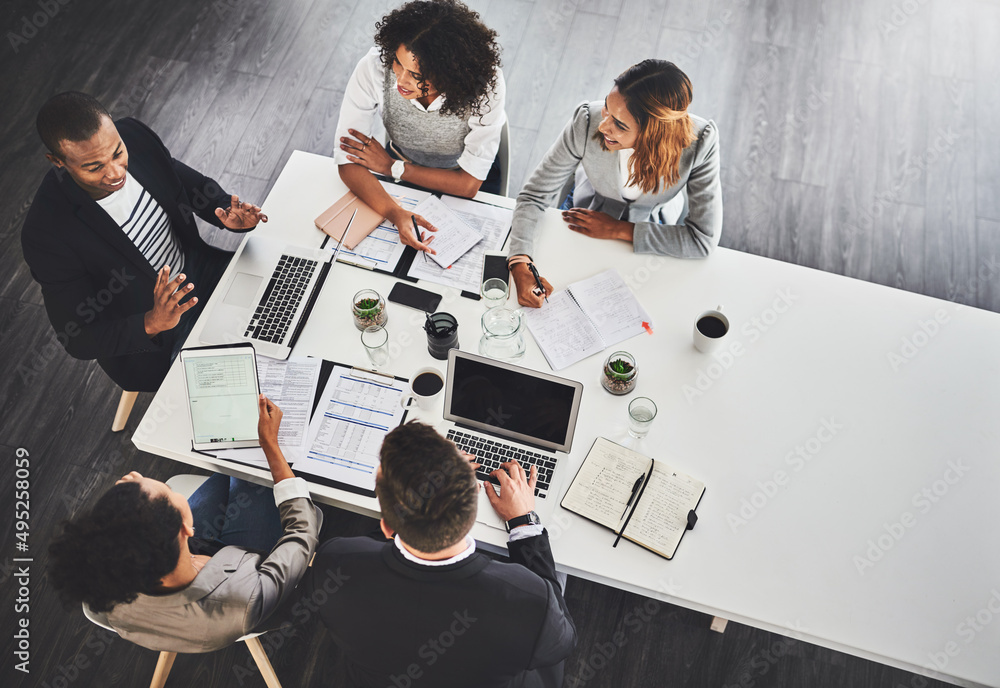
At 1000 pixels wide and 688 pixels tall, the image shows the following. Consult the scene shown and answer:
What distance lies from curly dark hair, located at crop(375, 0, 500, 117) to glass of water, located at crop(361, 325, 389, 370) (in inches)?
34.6

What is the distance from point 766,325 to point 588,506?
80 cm

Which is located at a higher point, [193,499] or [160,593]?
[160,593]

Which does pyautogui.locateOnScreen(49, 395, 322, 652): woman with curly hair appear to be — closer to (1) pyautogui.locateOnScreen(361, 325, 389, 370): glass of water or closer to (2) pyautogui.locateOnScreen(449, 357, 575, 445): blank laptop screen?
(1) pyautogui.locateOnScreen(361, 325, 389, 370): glass of water

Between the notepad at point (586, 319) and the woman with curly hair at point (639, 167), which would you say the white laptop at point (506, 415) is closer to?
the notepad at point (586, 319)

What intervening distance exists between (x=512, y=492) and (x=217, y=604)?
30.1 inches

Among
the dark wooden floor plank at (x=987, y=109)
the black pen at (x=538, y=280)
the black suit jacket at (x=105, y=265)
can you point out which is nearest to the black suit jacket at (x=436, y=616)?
the black pen at (x=538, y=280)

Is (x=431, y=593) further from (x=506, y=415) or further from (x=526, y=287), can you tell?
(x=526, y=287)

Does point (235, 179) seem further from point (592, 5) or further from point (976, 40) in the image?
point (976, 40)

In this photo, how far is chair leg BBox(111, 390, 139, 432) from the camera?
9.11ft

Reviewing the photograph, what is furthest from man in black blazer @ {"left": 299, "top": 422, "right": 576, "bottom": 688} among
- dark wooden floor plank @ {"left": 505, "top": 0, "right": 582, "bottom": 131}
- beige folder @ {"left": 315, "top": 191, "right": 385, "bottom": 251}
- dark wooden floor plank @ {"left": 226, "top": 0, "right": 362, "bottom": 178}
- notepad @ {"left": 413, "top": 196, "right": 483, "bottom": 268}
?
dark wooden floor plank @ {"left": 226, "top": 0, "right": 362, "bottom": 178}

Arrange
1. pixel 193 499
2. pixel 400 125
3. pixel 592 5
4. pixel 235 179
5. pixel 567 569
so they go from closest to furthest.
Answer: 1. pixel 567 569
2. pixel 193 499
3. pixel 400 125
4. pixel 235 179
5. pixel 592 5

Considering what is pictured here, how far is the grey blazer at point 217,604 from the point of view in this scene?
5.44 ft

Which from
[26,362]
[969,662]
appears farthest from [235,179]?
[969,662]

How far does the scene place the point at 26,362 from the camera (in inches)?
119
